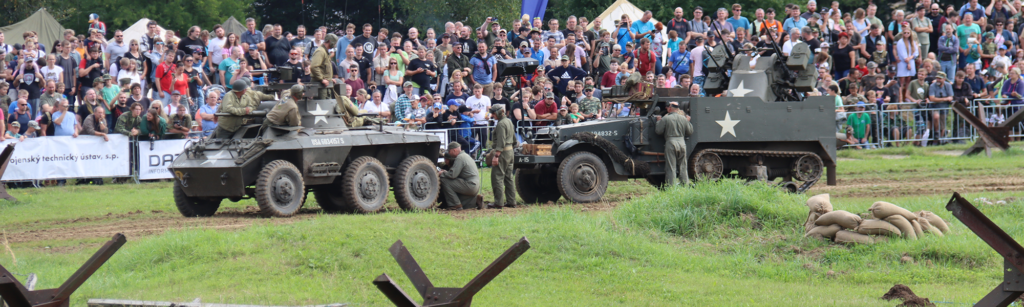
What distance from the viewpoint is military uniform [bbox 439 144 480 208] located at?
1752cm

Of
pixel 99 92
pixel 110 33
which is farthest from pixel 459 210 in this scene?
pixel 110 33

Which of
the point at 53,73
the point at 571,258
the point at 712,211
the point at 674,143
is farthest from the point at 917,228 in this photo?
the point at 53,73

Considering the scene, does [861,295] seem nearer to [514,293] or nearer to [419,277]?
[514,293]

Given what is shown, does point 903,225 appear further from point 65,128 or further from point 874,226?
point 65,128

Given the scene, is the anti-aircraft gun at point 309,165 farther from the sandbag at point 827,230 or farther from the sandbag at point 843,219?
the sandbag at point 843,219

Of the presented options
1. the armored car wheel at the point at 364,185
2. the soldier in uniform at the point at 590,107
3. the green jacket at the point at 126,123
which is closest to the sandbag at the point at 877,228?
the armored car wheel at the point at 364,185

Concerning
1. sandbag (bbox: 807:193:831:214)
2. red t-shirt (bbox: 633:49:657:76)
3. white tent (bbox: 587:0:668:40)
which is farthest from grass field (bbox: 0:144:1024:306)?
white tent (bbox: 587:0:668:40)

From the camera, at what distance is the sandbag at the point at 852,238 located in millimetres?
12383

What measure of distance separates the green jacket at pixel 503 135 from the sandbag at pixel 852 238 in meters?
6.20

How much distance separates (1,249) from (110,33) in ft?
99.5

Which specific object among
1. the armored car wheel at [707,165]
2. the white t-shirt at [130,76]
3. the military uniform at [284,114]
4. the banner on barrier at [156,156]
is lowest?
the armored car wheel at [707,165]

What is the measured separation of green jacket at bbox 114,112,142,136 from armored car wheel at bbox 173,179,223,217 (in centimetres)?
468

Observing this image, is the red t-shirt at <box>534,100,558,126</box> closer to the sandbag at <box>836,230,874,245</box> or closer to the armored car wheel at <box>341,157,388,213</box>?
the armored car wheel at <box>341,157,388,213</box>

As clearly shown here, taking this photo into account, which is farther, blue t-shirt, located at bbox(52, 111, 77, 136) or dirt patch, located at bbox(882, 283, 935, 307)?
blue t-shirt, located at bbox(52, 111, 77, 136)
